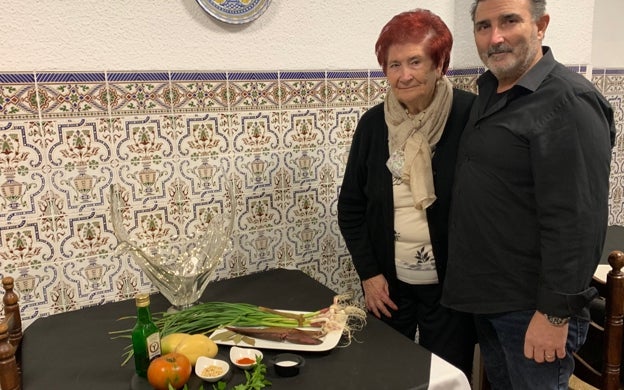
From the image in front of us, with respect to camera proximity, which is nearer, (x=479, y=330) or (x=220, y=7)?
(x=479, y=330)

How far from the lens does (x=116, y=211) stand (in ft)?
4.70

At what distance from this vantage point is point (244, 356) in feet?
3.92

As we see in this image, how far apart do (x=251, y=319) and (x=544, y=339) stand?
76 cm

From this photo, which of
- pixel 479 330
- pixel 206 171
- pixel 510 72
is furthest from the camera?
pixel 206 171

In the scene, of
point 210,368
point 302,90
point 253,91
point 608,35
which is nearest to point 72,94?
point 253,91

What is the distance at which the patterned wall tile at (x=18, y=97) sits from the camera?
149 cm

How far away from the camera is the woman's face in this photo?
5.07 feet

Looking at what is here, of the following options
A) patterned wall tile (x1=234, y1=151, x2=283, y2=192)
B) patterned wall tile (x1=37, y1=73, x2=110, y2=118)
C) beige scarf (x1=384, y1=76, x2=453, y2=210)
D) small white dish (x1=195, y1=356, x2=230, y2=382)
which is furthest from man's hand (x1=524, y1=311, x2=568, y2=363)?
patterned wall tile (x1=37, y1=73, x2=110, y2=118)

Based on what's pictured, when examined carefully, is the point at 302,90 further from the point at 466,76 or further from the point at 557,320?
the point at 557,320

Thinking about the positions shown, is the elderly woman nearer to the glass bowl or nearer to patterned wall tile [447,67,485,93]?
the glass bowl

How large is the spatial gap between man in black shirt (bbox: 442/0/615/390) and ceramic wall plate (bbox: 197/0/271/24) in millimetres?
759

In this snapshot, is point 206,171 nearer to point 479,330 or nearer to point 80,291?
point 80,291

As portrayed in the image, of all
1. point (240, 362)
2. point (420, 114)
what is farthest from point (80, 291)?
point (420, 114)

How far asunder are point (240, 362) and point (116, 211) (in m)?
0.58
